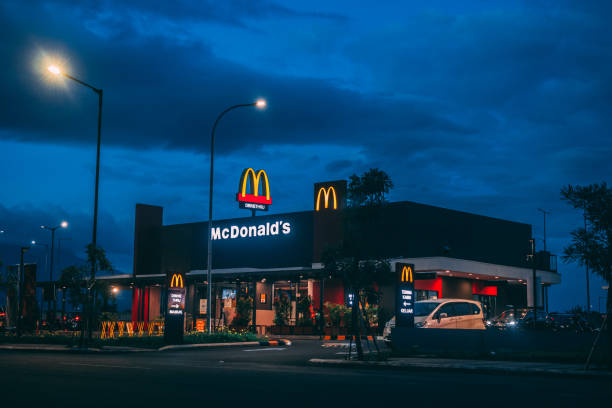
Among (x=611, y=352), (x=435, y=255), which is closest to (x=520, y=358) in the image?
(x=611, y=352)

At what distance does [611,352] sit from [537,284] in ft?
114

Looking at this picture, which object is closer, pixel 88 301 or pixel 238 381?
pixel 238 381

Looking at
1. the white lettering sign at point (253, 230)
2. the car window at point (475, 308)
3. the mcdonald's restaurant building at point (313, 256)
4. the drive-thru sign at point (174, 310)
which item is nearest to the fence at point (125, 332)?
the mcdonald's restaurant building at point (313, 256)

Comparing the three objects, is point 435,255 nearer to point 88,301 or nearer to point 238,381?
point 88,301

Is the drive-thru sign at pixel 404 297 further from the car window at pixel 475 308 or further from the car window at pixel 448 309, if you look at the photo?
the car window at pixel 475 308

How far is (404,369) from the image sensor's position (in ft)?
69.7

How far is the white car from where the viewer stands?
1184 inches

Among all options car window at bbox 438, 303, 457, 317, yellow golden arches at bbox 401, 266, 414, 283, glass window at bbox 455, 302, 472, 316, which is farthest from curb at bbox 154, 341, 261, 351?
glass window at bbox 455, 302, 472, 316

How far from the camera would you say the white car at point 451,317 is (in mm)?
30062

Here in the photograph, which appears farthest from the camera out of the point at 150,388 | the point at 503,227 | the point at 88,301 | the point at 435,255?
the point at 503,227

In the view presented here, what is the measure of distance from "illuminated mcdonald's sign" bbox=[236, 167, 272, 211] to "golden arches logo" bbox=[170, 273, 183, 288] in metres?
21.5

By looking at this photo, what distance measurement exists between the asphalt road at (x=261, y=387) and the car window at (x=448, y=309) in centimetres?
1071

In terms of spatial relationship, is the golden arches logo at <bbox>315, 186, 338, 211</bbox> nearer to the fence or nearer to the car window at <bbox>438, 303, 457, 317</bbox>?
the fence

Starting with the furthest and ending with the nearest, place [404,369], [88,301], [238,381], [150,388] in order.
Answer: [88,301] → [404,369] → [238,381] → [150,388]
